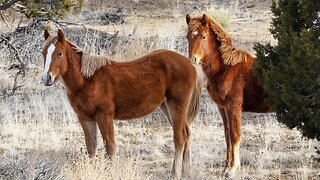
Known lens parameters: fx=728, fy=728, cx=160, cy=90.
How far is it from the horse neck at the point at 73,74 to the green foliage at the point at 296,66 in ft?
6.51

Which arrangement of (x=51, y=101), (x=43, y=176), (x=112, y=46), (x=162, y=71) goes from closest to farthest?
1. (x=43, y=176)
2. (x=162, y=71)
3. (x=51, y=101)
4. (x=112, y=46)

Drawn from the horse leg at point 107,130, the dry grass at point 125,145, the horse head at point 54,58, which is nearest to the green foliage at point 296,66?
the dry grass at point 125,145

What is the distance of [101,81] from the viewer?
8.02m

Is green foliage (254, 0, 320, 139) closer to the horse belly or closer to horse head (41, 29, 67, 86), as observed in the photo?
the horse belly

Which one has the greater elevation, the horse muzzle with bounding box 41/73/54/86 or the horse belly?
the horse muzzle with bounding box 41/73/54/86

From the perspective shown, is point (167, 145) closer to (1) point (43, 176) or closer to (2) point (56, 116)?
(2) point (56, 116)

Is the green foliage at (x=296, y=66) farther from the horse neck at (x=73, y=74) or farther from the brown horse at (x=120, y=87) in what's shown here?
the horse neck at (x=73, y=74)

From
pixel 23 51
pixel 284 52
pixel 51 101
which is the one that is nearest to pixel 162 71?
pixel 284 52

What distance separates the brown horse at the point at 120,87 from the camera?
7.84 meters

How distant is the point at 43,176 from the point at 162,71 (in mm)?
2034

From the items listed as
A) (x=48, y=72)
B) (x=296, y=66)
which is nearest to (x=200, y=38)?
(x=48, y=72)

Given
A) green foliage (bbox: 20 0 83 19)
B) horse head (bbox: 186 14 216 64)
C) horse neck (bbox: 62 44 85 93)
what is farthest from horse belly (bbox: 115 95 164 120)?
green foliage (bbox: 20 0 83 19)

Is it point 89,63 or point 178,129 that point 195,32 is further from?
point 89,63

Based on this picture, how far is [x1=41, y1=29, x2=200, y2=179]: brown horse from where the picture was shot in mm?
7836
